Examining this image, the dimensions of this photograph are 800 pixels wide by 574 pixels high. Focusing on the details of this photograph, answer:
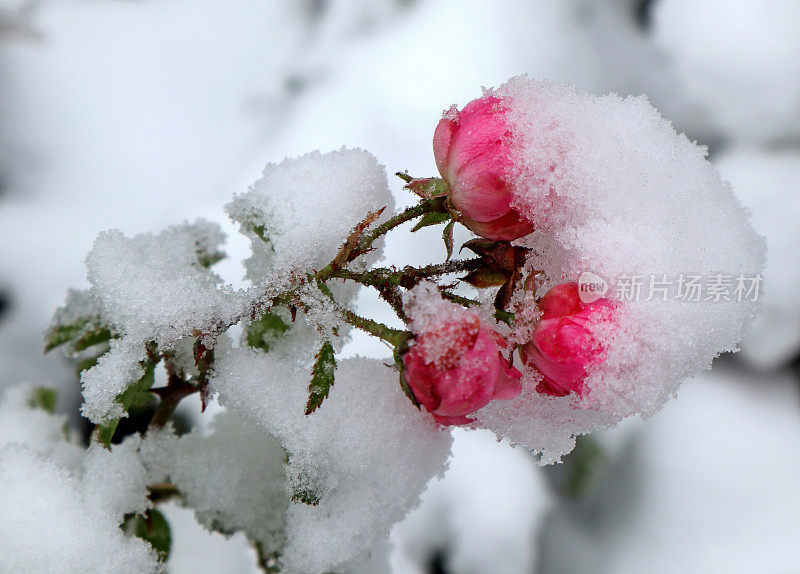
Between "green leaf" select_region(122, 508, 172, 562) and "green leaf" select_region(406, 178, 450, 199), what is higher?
"green leaf" select_region(406, 178, 450, 199)

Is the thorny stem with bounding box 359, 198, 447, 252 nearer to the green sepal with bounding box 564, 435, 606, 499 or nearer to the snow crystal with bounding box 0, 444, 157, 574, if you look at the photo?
the snow crystal with bounding box 0, 444, 157, 574

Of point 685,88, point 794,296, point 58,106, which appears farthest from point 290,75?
point 794,296

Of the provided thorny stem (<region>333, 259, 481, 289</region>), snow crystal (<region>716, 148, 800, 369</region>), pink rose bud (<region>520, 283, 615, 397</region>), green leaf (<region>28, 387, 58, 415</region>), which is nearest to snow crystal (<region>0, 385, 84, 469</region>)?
green leaf (<region>28, 387, 58, 415</region>)

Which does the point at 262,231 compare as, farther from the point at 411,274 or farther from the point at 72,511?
the point at 72,511

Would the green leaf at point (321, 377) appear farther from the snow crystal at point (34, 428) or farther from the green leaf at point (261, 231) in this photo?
the snow crystal at point (34, 428)

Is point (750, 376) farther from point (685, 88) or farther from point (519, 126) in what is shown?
point (519, 126)

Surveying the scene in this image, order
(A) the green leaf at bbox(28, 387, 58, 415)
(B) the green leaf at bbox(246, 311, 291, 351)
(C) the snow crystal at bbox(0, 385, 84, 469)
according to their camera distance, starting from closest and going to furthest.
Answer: (B) the green leaf at bbox(246, 311, 291, 351) → (C) the snow crystal at bbox(0, 385, 84, 469) → (A) the green leaf at bbox(28, 387, 58, 415)

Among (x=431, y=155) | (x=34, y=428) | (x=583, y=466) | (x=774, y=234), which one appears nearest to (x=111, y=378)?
(x=34, y=428)
